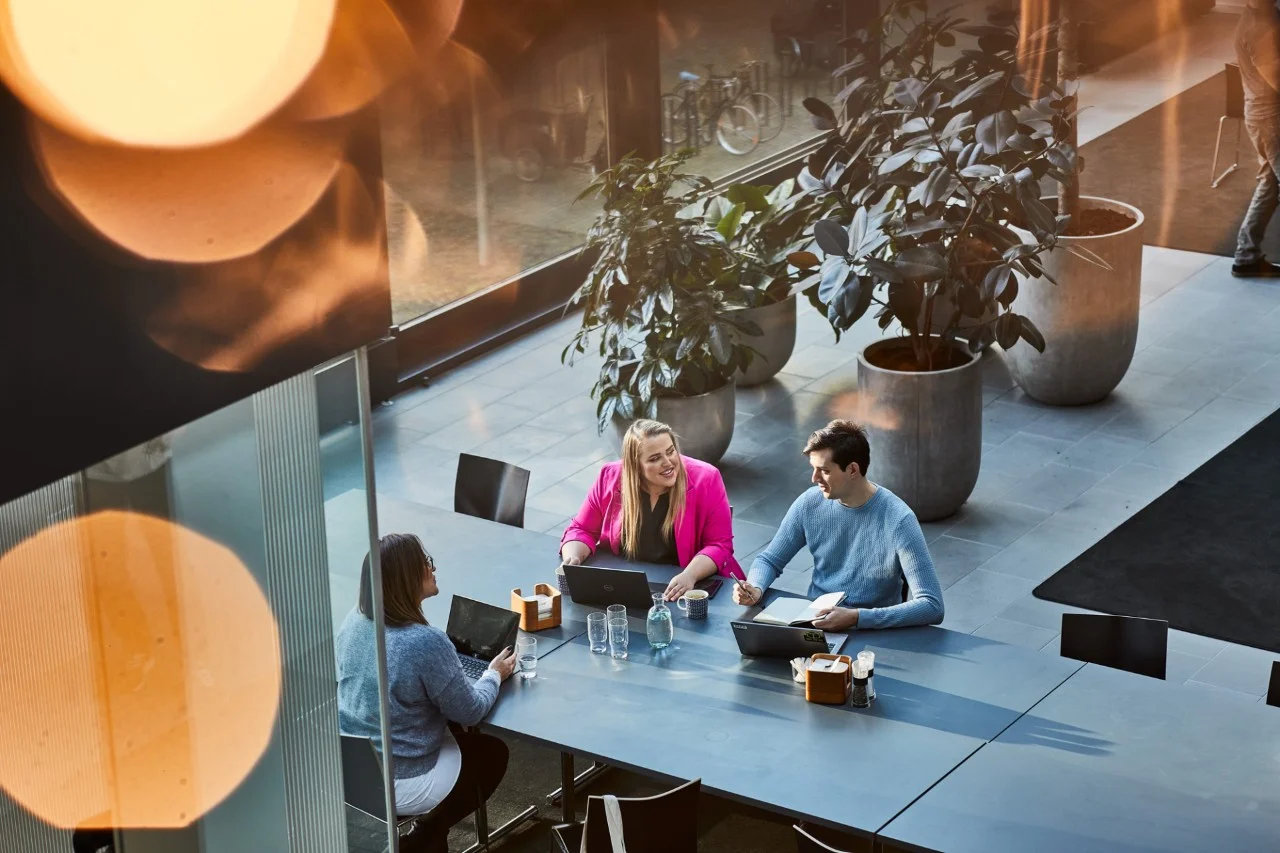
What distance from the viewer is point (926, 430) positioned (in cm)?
780

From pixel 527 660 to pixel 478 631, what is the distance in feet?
0.75

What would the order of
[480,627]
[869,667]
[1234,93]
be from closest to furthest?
[869,667]
[480,627]
[1234,93]

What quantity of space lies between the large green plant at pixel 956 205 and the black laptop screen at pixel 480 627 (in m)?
2.72

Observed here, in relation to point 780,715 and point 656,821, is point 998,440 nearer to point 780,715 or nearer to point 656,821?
point 780,715

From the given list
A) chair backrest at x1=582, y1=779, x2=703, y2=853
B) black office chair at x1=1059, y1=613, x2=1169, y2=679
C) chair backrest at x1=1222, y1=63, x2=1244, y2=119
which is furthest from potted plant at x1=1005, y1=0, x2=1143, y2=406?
chair backrest at x1=582, y1=779, x2=703, y2=853

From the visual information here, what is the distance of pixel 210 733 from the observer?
3221 mm

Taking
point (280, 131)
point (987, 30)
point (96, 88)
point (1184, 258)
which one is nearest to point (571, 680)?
point (280, 131)

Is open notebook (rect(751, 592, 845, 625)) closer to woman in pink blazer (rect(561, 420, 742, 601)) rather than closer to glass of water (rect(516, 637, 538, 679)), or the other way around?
woman in pink blazer (rect(561, 420, 742, 601))

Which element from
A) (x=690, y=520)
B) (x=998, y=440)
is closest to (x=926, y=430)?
(x=998, y=440)

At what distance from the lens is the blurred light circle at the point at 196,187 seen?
8.39 ft

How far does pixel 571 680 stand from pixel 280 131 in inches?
107

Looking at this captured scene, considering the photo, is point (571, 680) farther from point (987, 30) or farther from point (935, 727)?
point (987, 30)

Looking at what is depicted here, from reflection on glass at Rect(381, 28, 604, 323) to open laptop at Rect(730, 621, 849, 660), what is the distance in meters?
4.77

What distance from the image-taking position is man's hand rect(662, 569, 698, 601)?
5672 mm
